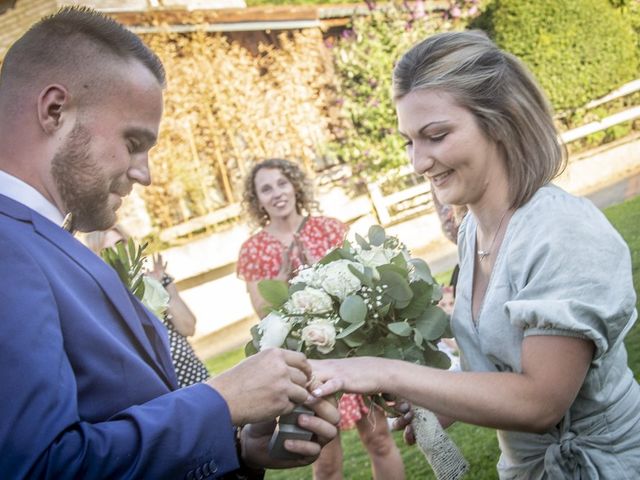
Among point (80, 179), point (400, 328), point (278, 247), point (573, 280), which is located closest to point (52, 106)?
point (80, 179)

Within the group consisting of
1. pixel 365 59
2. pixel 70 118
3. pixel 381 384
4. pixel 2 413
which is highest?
pixel 365 59

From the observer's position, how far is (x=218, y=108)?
14359 mm

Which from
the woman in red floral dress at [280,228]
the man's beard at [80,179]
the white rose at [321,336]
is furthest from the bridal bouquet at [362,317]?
the woman in red floral dress at [280,228]

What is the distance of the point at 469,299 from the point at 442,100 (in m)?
0.71

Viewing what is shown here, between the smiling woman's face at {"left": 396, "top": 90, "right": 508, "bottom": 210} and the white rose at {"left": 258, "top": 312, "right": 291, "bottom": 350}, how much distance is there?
0.74 metres

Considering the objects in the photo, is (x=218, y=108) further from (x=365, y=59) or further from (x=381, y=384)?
(x=381, y=384)

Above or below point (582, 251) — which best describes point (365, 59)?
above

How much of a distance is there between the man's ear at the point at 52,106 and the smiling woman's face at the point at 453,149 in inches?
46.1

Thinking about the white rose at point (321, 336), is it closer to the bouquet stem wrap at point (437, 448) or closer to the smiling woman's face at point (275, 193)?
the bouquet stem wrap at point (437, 448)

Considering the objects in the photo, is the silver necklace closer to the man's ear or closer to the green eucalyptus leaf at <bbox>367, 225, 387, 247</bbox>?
the green eucalyptus leaf at <bbox>367, 225, 387, 247</bbox>

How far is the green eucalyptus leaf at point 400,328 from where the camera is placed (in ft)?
7.66

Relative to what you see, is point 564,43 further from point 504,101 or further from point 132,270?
point 132,270

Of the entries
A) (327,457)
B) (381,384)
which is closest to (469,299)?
(381,384)

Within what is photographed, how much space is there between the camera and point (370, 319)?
2408 mm
